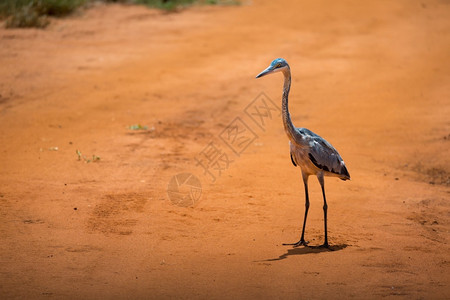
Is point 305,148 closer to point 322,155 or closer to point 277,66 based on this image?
point 322,155

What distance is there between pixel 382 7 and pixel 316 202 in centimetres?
1296

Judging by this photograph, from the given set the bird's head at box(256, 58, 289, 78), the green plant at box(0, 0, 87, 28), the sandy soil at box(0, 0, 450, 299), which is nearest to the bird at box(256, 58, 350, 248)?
the bird's head at box(256, 58, 289, 78)

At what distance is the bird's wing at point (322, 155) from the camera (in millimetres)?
6551

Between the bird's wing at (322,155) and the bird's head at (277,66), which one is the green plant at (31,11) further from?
the bird's wing at (322,155)

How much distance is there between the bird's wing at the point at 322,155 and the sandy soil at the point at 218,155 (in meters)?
0.78

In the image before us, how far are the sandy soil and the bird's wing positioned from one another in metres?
0.78

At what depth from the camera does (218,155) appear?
9641 millimetres

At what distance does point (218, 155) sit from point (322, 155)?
3.26 metres

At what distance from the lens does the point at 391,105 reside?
12070 mm

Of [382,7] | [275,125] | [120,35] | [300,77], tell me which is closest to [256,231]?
[275,125]

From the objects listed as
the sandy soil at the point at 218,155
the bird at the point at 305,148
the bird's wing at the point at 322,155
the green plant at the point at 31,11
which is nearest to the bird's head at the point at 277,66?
the bird at the point at 305,148

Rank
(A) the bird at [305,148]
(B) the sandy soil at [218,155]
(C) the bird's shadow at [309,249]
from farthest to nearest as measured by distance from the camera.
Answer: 1. (A) the bird at [305,148]
2. (C) the bird's shadow at [309,249]
3. (B) the sandy soil at [218,155]

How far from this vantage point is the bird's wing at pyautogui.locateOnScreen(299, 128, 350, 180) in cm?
655

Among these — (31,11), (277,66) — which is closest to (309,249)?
(277,66)
